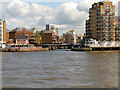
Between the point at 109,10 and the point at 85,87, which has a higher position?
the point at 109,10

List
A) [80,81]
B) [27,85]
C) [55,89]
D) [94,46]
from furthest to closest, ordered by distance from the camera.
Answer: [94,46] → [80,81] → [27,85] → [55,89]

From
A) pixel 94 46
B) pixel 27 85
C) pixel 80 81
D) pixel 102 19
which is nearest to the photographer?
pixel 27 85

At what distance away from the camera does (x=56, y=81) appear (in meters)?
29.4

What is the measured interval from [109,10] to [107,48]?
1585 inches

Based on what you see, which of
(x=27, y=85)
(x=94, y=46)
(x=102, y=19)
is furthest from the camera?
(x=102, y=19)

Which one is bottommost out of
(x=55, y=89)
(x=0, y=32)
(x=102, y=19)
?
(x=55, y=89)

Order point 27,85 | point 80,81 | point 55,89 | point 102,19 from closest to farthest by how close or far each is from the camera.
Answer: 1. point 55,89
2. point 27,85
3. point 80,81
4. point 102,19

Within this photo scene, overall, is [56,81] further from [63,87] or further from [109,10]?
[109,10]

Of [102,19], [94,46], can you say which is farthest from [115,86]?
[102,19]

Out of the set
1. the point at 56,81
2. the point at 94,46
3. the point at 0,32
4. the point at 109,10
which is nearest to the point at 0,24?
the point at 0,32

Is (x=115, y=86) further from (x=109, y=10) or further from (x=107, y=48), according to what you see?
(x=109, y=10)

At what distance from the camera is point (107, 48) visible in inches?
6698

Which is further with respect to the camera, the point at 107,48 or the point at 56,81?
the point at 107,48

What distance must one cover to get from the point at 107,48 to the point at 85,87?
14816 centimetres
